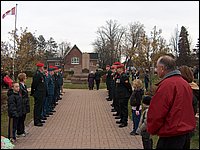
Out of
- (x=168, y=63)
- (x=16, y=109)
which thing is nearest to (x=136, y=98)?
(x=16, y=109)

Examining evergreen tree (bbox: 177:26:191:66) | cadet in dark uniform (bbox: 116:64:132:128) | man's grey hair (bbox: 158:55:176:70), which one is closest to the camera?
man's grey hair (bbox: 158:55:176:70)

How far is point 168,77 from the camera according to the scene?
14.5 feet

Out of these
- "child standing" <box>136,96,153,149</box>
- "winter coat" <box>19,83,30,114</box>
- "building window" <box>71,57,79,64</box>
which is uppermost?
"building window" <box>71,57,79,64</box>

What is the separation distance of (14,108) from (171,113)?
4.67 meters

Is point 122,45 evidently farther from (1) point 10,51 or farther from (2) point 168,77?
(2) point 168,77

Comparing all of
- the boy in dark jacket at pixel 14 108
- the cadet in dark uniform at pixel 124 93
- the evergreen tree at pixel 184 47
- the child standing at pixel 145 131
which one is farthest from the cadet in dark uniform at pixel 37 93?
the evergreen tree at pixel 184 47

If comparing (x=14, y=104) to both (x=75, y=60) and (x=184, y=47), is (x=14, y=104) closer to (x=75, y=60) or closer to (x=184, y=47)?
(x=184, y=47)

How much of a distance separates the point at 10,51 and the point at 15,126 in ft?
56.3

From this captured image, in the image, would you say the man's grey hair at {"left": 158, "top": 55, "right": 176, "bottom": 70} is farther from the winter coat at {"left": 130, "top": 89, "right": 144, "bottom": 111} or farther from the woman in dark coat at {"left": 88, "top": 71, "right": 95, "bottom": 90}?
the woman in dark coat at {"left": 88, "top": 71, "right": 95, "bottom": 90}

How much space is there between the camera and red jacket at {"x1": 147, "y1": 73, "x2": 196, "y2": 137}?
13.5 ft

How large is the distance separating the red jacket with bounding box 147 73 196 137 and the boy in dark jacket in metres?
4.40

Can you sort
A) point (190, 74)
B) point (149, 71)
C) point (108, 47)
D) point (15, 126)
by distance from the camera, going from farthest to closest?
point (108, 47) → point (149, 71) → point (15, 126) → point (190, 74)

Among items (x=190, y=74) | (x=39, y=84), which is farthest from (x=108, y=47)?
(x=190, y=74)

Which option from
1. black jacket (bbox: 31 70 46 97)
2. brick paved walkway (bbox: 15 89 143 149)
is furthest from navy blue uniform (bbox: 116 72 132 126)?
black jacket (bbox: 31 70 46 97)
